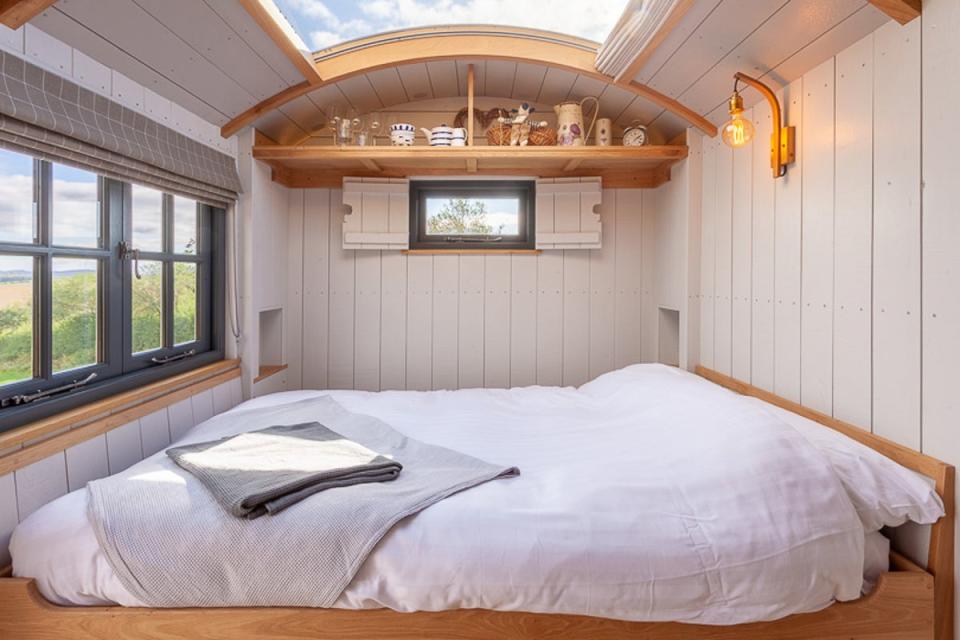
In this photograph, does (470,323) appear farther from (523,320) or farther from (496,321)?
(523,320)

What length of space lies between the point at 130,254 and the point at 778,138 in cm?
219

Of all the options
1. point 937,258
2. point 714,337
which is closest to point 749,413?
point 937,258

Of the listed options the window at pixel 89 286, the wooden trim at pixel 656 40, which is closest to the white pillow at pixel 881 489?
the wooden trim at pixel 656 40

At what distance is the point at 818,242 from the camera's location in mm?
1649

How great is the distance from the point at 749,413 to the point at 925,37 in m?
0.97

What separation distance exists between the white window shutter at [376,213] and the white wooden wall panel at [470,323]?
38 centimetres

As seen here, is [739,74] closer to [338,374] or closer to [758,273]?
[758,273]

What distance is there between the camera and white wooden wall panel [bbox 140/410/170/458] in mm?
1786

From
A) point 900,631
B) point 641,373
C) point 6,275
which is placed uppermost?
point 6,275

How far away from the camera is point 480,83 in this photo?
8.54 ft

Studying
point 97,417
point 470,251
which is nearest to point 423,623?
point 97,417

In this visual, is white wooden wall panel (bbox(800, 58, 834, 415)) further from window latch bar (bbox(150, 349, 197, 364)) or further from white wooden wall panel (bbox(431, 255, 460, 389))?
window latch bar (bbox(150, 349, 197, 364))

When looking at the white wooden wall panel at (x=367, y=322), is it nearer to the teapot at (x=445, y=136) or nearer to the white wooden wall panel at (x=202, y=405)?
the teapot at (x=445, y=136)

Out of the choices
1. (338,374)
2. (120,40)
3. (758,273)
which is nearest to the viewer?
(120,40)
